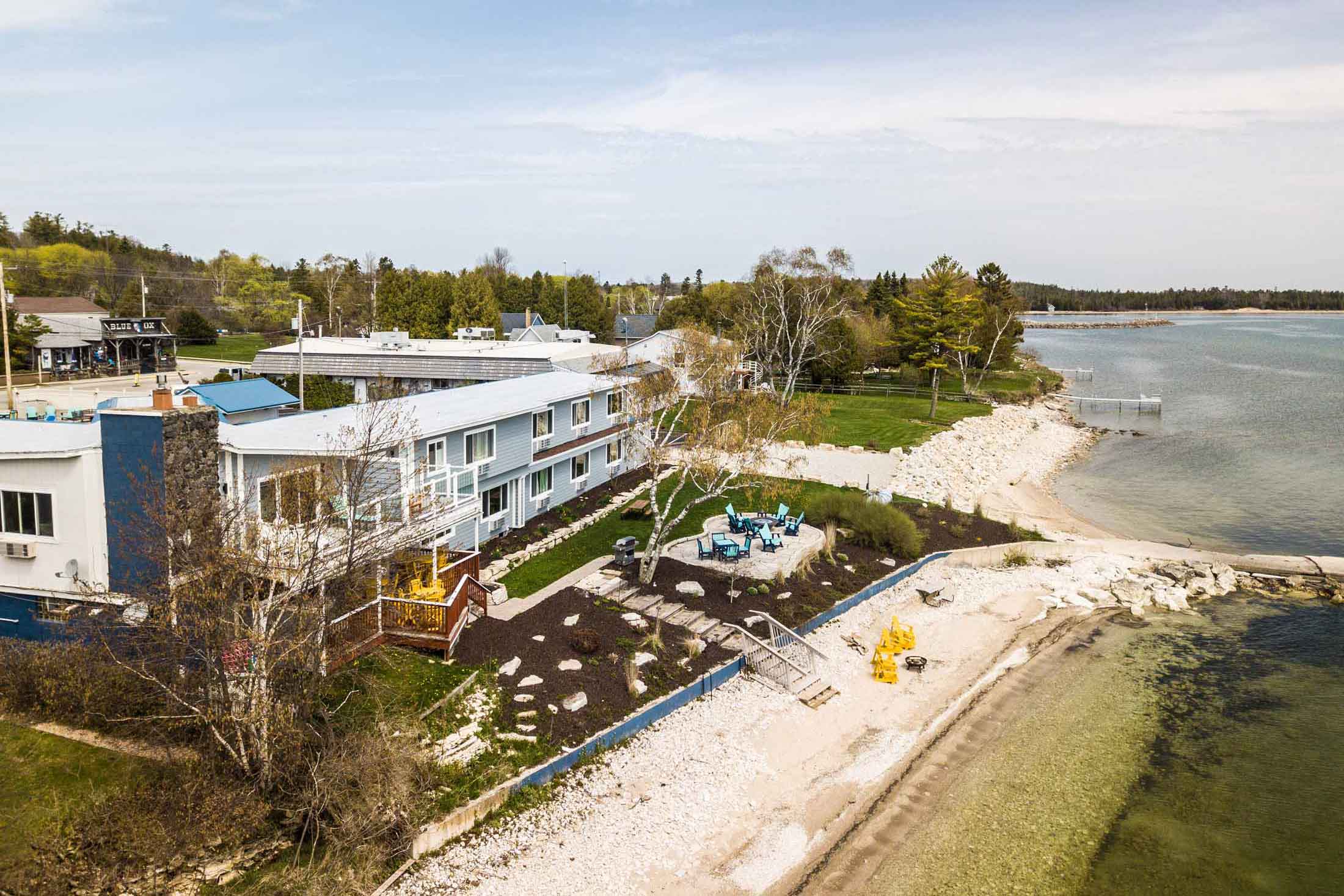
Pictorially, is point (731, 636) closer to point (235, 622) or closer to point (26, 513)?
point (235, 622)

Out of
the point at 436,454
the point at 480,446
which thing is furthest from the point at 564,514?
the point at 436,454

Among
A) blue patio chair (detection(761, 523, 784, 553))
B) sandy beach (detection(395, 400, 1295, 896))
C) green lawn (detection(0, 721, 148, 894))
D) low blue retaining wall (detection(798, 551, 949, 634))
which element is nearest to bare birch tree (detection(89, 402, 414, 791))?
green lawn (detection(0, 721, 148, 894))

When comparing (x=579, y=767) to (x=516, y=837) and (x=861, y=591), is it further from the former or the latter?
(x=861, y=591)

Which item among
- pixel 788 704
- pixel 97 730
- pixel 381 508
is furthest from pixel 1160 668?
pixel 97 730

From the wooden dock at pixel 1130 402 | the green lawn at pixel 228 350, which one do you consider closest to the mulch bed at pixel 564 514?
the green lawn at pixel 228 350

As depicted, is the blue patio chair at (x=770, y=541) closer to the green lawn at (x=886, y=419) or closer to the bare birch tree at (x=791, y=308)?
the green lawn at (x=886, y=419)
